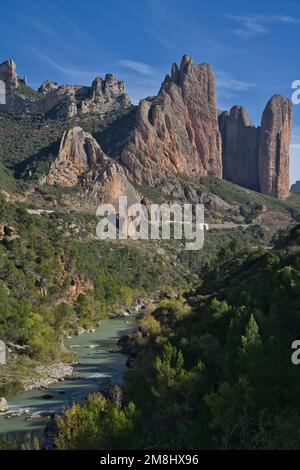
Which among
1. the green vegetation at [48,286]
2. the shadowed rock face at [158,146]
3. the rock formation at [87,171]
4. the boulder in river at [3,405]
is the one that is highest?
the shadowed rock face at [158,146]

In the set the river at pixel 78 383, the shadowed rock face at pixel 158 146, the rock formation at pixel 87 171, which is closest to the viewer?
the river at pixel 78 383

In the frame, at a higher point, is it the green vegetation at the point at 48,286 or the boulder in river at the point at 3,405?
the green vegetation at the point at 48,286

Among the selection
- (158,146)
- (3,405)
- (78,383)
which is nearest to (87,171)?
(158,146)

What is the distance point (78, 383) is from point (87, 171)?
11098cm

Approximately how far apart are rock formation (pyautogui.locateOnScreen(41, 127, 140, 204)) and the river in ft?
257

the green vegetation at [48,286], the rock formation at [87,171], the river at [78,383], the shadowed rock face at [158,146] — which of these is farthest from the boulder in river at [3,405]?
the shadowed rock face at [158,146]

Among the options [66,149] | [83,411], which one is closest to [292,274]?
[83,411]

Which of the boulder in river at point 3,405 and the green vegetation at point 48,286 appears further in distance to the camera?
the green vegetation at point 48,286

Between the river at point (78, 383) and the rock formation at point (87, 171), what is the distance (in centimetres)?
7836

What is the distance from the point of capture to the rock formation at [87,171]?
14312 cm

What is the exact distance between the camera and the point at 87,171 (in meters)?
148

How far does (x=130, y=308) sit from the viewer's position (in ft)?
319

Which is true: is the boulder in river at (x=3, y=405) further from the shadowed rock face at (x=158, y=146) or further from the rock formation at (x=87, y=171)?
the shadowed rock face at (x=158, y=146)

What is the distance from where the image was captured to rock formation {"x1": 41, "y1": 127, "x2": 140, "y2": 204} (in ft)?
470
